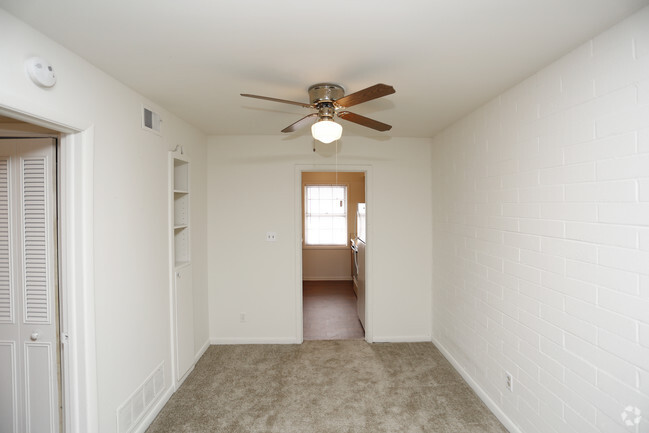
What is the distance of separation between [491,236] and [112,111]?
2.82 metres

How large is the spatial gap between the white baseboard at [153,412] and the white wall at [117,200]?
7cm

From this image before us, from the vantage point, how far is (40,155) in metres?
1.86

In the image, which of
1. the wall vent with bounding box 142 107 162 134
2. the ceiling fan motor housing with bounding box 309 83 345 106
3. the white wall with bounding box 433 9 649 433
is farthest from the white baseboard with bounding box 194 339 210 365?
the ceiling fan motor housing with bounding box 309 83 345 106

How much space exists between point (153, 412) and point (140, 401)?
223 mm

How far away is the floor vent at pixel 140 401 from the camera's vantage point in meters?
2.17

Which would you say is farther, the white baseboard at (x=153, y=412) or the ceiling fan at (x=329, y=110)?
the white baseboard at (x=153, y=412)

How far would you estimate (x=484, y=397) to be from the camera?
2.71 meters

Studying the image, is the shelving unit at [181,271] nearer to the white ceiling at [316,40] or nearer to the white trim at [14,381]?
the white ceiling at [316,40]

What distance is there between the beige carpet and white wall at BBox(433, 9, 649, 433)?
0.34 metres

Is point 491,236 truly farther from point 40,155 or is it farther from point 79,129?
point 40,155

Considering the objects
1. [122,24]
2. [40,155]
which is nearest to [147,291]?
[40,155]

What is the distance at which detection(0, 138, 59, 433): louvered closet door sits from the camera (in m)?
1.87

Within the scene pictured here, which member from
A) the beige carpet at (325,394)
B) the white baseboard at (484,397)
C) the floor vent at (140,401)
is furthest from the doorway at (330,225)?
the floor vent at (140,401)

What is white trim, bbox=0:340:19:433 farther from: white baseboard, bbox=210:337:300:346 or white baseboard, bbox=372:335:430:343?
white baseboard, bbox=372:335:430:343
